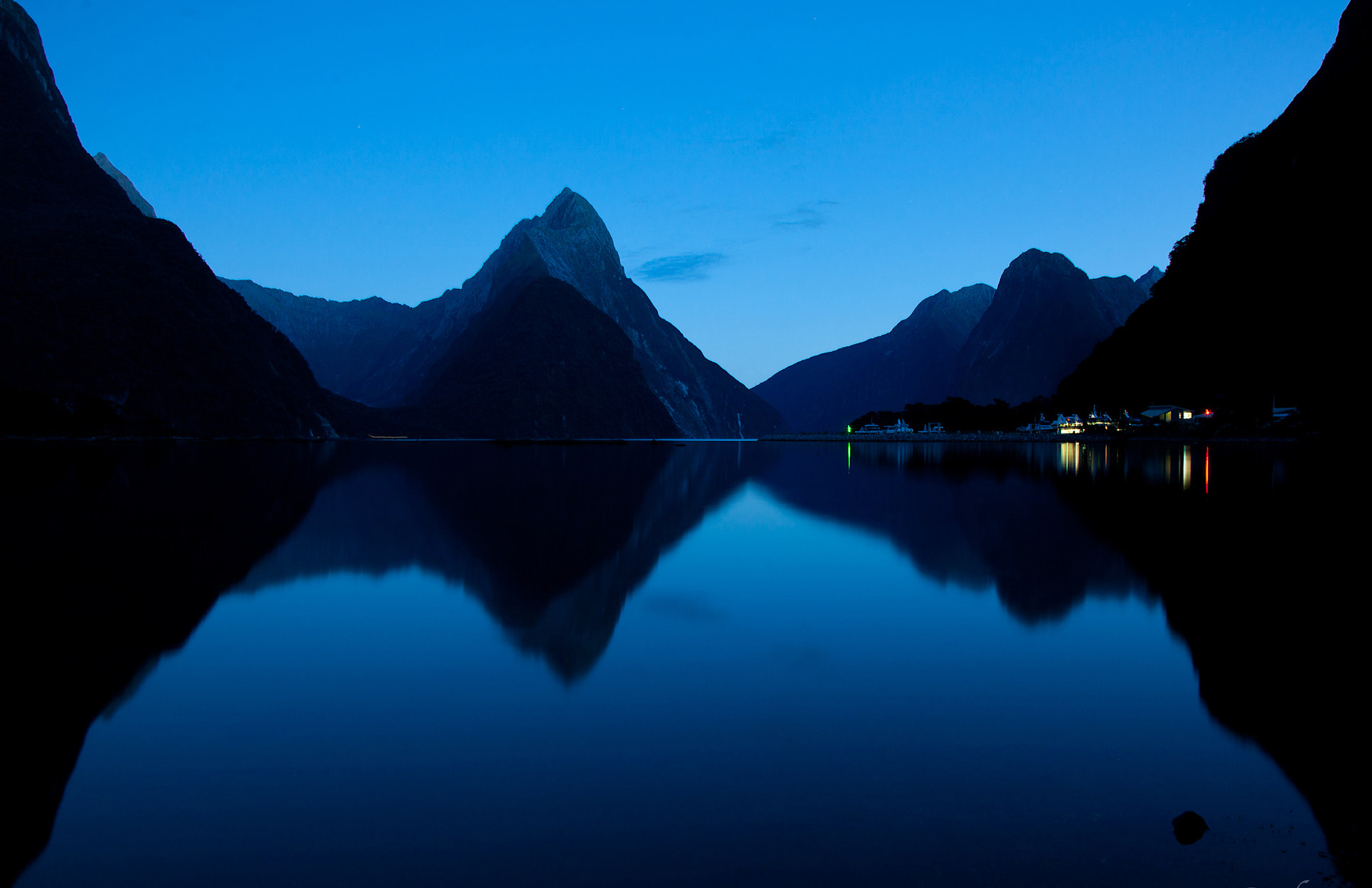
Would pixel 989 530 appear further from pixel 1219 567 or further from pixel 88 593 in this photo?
pixel 88 593

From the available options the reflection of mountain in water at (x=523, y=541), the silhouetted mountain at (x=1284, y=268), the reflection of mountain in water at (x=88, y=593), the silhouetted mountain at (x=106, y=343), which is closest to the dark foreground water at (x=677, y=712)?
the reflection of mountain in water at (x=88, y=593)

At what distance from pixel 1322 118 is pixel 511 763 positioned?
155 metres

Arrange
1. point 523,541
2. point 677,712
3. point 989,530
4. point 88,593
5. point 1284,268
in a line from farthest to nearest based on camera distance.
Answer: point 1284,268 → point 989,530 → point 523,541 → point 88,593 → point 677,712

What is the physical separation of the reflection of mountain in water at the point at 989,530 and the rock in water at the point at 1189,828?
25.4ft

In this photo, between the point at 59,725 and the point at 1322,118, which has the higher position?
the point at 1322,118

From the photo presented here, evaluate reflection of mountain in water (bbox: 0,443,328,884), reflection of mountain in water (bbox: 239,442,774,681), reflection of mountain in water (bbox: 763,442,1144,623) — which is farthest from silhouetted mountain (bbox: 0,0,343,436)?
reflection of mountain in water (bbox: 763,442,1144,623)

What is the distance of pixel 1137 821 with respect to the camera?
657 centimetres

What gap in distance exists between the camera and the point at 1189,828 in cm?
639

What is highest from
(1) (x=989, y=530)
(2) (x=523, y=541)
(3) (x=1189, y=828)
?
(3) (x=1189, y=828)

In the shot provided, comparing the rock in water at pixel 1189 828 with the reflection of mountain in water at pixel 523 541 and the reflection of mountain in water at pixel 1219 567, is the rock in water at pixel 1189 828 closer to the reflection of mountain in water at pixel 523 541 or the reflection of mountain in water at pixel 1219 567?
the reflection of mountain in water at pixel 1219 567

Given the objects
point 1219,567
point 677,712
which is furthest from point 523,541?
point 1219,567

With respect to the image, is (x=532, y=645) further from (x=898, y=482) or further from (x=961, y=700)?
(x=898, y=482)

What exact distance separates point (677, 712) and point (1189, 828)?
4815 mm

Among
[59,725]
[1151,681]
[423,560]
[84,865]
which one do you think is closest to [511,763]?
[84,865]
